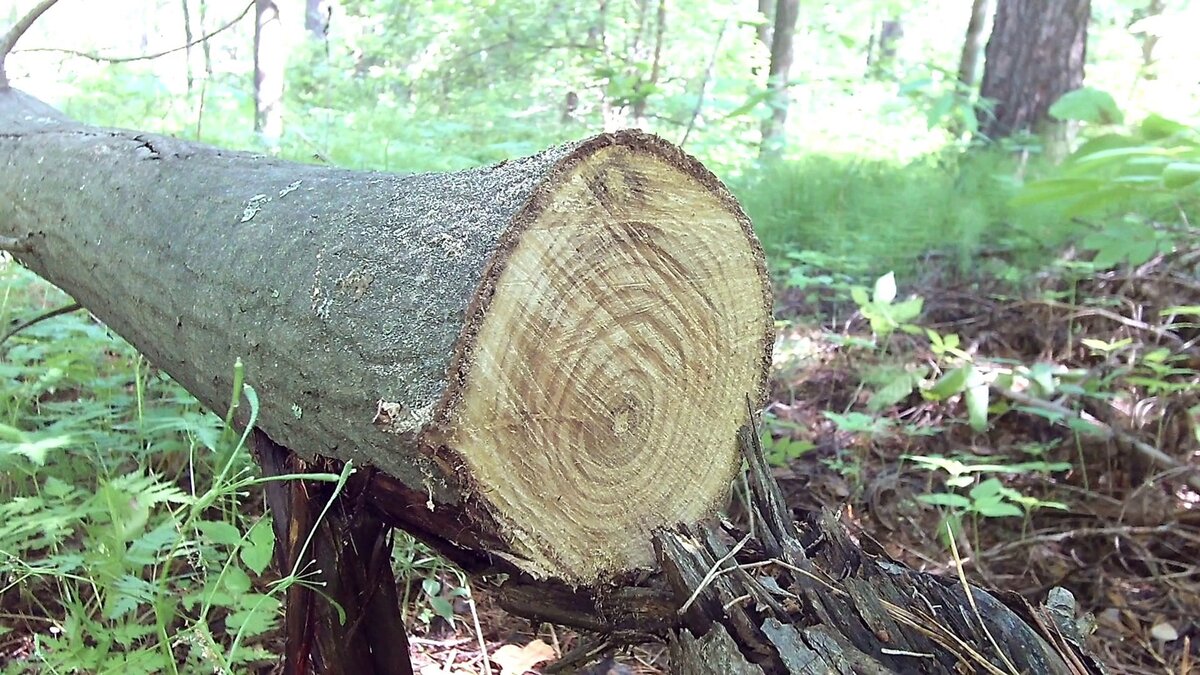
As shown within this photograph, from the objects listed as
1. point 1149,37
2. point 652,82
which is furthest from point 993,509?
point 1149,37

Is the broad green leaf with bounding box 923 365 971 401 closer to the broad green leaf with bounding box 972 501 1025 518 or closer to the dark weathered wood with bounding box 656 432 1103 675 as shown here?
the broad green leaf with bounding box 972 501 1025 518

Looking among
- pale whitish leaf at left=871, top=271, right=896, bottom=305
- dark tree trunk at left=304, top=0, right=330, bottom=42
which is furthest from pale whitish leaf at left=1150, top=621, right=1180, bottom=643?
dark tree trunk at left=304, top=0, right=330, bottom=42

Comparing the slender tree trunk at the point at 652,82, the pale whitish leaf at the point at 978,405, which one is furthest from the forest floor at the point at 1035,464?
the slender tree trunk at the point at 652,82

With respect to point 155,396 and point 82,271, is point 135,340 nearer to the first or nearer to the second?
point 82,271

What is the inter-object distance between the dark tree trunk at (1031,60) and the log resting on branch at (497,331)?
476cm

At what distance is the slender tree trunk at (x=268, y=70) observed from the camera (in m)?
6.73

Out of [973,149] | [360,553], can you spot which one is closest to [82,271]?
[360,553]

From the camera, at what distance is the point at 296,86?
31.0 feet

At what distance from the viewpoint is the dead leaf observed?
186cm

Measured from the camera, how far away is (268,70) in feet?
22.2

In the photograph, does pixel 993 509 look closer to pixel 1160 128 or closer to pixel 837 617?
pixel 837 617

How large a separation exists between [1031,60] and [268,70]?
229 inches

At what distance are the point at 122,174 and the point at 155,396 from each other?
903 millimetres

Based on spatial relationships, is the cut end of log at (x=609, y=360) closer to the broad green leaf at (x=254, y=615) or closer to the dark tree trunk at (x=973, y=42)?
the broad green leaf at (x=254, y=615)
